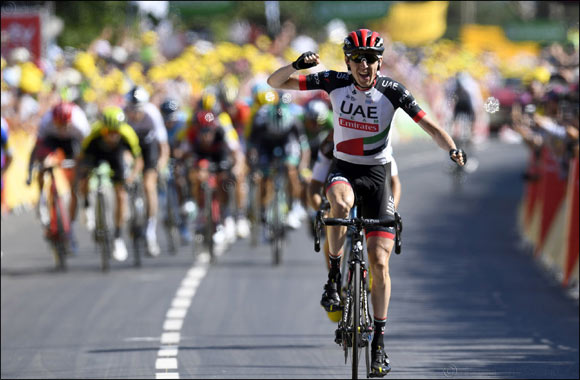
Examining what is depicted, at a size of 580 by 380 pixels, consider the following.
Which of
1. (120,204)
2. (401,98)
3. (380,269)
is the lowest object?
(120,204)

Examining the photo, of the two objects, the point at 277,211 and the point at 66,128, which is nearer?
the point at 66,128

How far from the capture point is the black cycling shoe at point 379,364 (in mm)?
8219

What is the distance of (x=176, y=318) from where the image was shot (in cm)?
1230

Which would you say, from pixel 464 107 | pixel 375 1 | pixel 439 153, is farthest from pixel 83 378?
pixel 439 153

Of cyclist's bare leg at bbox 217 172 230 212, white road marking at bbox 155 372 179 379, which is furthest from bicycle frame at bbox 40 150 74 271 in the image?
white road marking at bbox 155 372 179 379

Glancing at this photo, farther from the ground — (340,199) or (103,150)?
(340,199)

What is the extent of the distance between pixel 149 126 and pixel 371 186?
824 cm

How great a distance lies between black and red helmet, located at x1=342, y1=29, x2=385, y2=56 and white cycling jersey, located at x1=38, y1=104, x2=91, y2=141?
7986mm

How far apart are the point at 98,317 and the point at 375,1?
42.2ft

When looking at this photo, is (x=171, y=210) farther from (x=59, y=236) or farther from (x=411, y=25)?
(x=411, y=25)

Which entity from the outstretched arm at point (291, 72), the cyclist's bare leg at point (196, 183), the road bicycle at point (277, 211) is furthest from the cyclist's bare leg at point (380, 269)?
the cyclist's bare leg at point (196, 183)

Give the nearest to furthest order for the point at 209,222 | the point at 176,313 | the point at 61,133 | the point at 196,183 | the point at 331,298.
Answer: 1. the point at 331,298
2. the point at 176,313
3. the point at 61,133
4. the point at 209,222
5. the point at 196,183

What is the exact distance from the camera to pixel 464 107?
26.0 meters

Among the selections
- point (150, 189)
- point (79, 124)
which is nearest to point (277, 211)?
point (150, 189)
